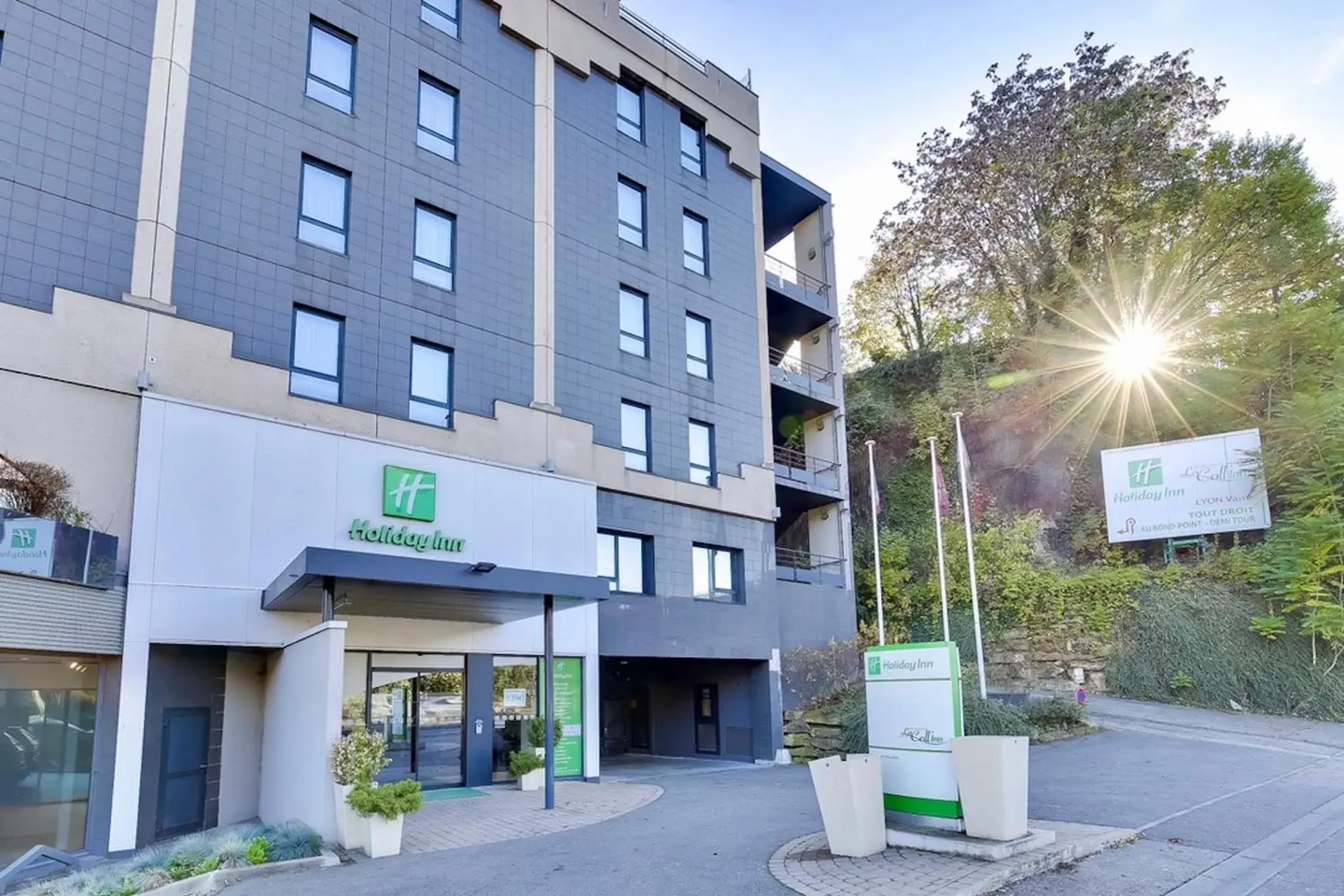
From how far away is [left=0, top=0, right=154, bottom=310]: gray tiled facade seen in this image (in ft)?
39.5

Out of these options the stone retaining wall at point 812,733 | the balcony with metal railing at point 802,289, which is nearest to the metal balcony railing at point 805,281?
the balcony with metal railing at point 802,289

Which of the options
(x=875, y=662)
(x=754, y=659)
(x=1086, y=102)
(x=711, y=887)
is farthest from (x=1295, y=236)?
(x=711, y=887)

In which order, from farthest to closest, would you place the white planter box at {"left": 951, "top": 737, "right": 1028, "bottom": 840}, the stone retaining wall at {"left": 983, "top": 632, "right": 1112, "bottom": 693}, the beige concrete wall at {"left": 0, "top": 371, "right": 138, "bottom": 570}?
the stone retaining wall at {"left": 983, "top": 632, "right": 1112, "bottom": 693}, the beige concrete wall at {"left": 0, "top": 371, "right": 138, "bottom": 570}, the white planter box at {"left": 951, "top": 737, "right": 1028, "bottom": 840}

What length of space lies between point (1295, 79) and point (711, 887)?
16605 mm

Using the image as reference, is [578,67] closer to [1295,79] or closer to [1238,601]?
[1295,79]

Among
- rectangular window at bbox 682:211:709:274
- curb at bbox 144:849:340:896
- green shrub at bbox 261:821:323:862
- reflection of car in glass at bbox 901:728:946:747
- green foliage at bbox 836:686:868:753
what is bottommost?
curb at bbox 144:849:340:896

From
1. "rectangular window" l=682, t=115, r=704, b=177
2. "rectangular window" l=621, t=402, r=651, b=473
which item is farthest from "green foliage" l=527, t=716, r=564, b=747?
"rectangular window" l=682, t=115, r=704, b=177

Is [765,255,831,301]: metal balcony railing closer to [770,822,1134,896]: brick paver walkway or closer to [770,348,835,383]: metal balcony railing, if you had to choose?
[770,348,835,383]: metal balcony railing

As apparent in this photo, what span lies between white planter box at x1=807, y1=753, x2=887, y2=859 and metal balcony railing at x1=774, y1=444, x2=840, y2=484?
594 inches

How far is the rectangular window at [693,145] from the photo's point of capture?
908 inches

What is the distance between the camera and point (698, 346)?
72.8ft

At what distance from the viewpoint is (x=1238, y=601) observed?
2180 centimetres

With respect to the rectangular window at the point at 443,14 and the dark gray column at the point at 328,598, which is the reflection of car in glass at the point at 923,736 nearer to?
the dark gray column at the point at 328,598

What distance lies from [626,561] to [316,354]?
302 inches
